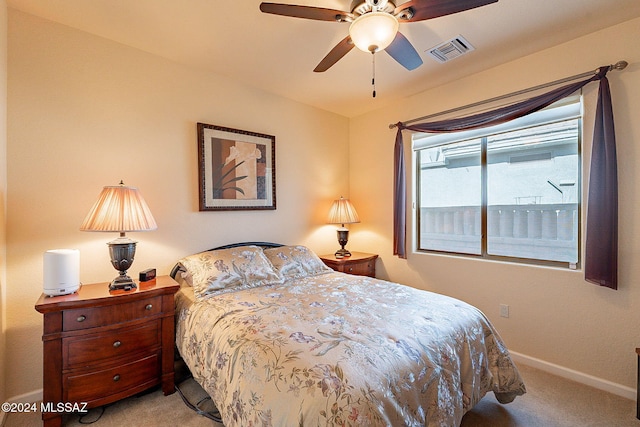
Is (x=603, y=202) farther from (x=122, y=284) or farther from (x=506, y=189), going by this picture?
(x=122, y=284)

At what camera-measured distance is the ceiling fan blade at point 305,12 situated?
1.53 metres

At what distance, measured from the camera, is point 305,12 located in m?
1.59

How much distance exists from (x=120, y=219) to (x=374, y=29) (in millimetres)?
1956

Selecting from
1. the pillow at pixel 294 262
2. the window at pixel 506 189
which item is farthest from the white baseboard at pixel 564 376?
the pillow at pixel 294 262

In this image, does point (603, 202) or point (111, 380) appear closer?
point (111, 380)

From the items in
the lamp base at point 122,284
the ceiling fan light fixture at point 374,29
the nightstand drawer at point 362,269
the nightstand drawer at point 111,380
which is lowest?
the nightstand drawer at point 111,380

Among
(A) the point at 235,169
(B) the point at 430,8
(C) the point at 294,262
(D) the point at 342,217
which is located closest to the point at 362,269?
(D) the point at 342,217

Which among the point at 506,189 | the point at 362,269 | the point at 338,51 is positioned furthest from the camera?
the point at 362,269

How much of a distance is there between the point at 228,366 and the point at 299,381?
0.53 meters

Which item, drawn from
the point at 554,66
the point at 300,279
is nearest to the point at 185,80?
the point at 300,279

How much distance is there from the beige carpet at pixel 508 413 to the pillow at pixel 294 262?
3.76 ft

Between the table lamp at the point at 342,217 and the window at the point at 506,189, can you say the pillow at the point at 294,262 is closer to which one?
the table lamp at the point at 342,217

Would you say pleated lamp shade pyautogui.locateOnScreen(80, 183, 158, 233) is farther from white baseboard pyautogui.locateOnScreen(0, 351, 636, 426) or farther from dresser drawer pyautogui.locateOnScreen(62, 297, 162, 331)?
white baseboard pyautogui.locateOnScreen(0, 351, 636, 426)

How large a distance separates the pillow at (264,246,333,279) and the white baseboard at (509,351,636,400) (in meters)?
1.92
